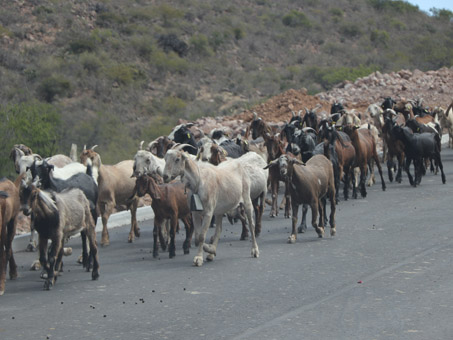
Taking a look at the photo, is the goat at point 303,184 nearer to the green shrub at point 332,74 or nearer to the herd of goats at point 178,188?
the herd of goats at point 178,188

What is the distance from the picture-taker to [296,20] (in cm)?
7294

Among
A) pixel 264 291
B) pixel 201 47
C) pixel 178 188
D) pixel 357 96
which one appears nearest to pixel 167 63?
pixel 201 47

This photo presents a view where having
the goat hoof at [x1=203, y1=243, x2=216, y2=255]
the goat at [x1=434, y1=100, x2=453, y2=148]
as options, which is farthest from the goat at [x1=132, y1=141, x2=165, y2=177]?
the goat at [x1=434, y1=100, x2=453, y2=148]

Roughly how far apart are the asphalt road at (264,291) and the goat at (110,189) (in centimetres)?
41

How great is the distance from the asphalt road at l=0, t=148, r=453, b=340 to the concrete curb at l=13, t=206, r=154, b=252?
558mm

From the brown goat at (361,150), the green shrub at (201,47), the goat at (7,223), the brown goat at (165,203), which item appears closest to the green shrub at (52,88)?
the green shrub at (201,47)

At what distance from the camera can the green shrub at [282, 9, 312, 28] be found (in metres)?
72.9

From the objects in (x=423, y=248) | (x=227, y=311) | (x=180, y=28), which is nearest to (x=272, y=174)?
(x=423, y=248)

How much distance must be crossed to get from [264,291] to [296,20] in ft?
209

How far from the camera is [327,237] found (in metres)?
15.7

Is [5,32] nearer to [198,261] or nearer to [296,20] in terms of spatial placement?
[296,20]

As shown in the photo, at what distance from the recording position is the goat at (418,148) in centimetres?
2242

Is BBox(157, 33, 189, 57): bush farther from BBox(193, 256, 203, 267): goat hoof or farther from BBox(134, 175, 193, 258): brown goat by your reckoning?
BBox(193, 256, 203, 267): goat hoof

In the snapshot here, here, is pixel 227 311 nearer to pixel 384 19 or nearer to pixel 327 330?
pixel 327 330
